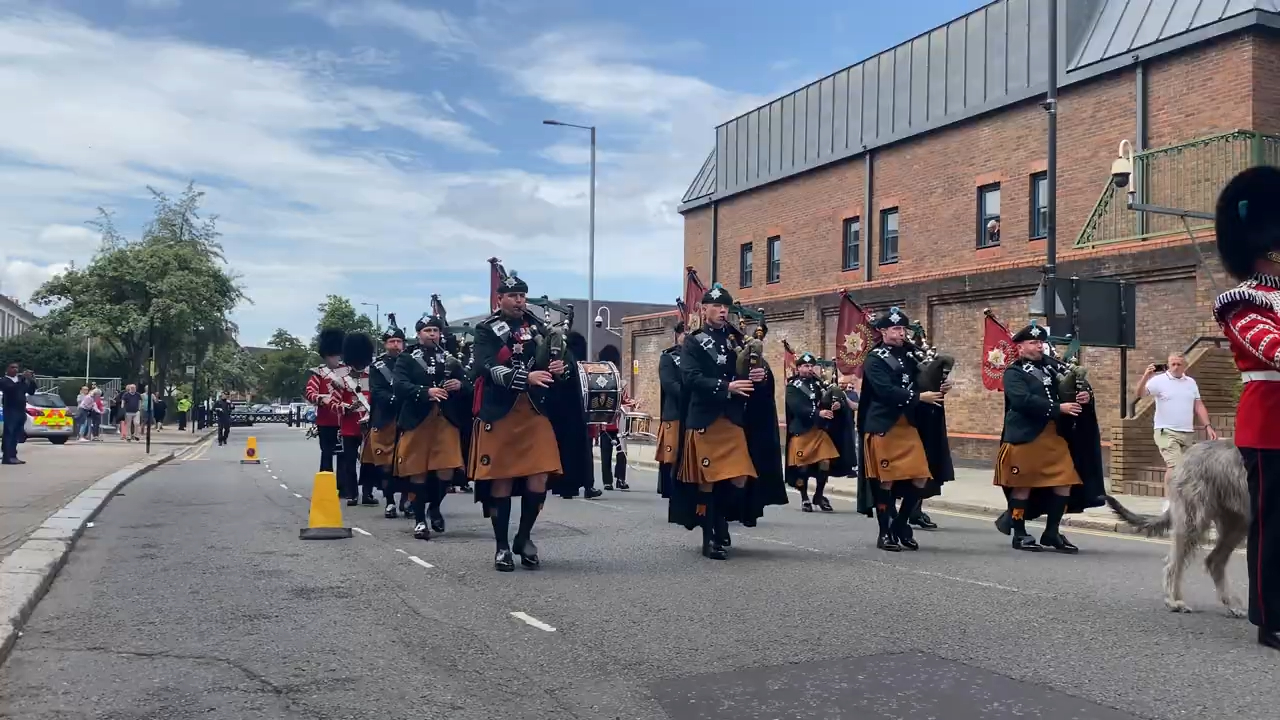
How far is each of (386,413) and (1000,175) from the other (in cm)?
1680

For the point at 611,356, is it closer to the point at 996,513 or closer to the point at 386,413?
the point at 386,413

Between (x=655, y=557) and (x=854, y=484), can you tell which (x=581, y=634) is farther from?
(x=854, y=484)

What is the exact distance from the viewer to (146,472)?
2166 centimetres

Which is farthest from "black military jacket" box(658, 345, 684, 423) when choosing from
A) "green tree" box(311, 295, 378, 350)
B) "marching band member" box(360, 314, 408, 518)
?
"green tree" box(311, 295, 378, 350)

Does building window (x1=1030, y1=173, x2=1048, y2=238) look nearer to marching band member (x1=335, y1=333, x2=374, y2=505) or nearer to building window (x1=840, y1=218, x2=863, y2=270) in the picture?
building window (x1=840, y1=218, x2=863, y2=270)

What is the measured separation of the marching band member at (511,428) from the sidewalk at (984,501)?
18.7 feet

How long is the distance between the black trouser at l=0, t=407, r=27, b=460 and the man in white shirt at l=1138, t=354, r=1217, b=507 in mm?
19417

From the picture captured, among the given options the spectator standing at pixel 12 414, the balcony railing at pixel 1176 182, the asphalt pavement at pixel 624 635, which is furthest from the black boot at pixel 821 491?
the spectator standing at pixel 12 414

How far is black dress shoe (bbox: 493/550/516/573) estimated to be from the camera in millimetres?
8750

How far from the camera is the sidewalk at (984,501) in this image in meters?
12.9

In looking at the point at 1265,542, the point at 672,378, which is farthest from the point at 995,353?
the point at 1265,542

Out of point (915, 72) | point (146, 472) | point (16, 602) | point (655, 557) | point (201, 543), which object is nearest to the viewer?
point (16, 602)

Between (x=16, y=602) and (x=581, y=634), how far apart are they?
141 inches

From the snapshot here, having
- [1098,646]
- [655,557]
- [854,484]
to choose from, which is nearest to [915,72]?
[854,484]
